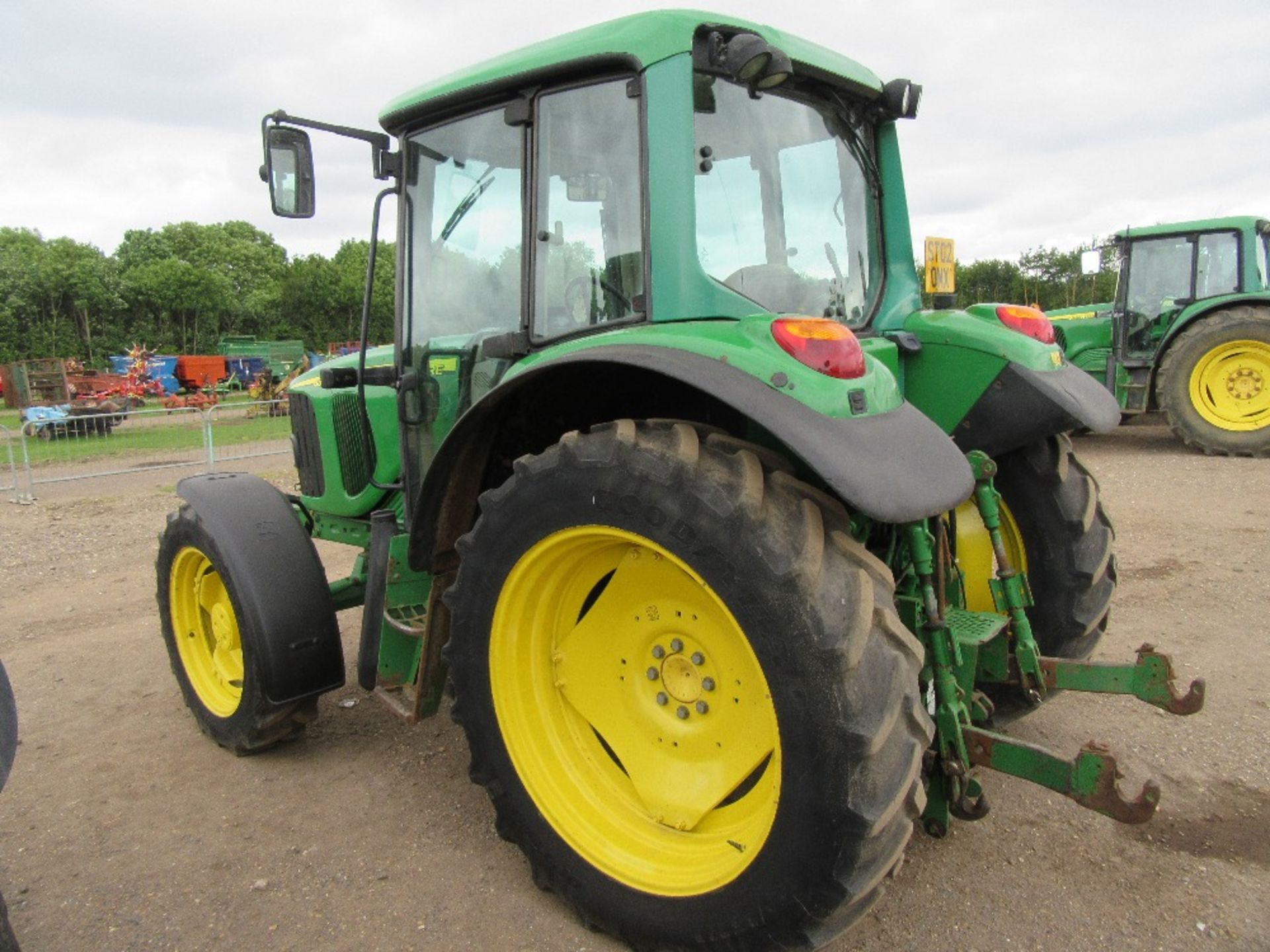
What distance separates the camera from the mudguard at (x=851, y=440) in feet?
6.01

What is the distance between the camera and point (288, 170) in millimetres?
2916

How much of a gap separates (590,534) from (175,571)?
232 centimetres

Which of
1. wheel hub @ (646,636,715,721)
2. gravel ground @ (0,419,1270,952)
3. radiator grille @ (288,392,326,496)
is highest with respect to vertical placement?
radiator grille @ (288,392,326,496)

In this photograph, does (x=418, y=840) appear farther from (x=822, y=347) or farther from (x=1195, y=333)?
(x=1195, y=333)

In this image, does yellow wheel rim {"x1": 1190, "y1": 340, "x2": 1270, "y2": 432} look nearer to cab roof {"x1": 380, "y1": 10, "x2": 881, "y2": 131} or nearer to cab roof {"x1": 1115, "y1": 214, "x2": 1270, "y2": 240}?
cab roof {"x1": 1115, "y1": 214, "x2": 1270, "y2": 240}

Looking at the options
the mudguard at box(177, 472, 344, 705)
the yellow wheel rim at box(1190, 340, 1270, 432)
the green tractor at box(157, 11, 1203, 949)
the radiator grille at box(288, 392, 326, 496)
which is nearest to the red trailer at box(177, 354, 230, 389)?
the yellow wheel rim at box(1190, 340, 1270, 432)

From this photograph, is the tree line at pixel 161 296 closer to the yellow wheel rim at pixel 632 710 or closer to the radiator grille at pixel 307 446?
the radiator grille at pixel 307 446

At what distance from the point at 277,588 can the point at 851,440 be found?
2.23m

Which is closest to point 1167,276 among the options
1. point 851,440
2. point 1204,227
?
point 1204,227

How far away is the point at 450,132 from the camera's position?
9.69 ft

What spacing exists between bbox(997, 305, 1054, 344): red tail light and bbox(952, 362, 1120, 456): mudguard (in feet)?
0.51

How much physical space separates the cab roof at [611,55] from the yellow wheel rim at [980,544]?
148cm

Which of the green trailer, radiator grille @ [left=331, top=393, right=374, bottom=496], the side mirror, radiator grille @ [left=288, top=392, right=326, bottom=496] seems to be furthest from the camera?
the green trailer

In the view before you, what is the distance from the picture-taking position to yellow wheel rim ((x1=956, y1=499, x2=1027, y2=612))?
3146mm
